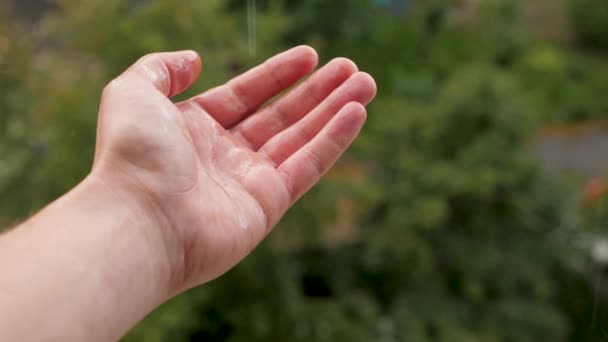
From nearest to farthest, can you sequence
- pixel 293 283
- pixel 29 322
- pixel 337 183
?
pixel 29 322 → pixel 293 283 → pixel 337 183

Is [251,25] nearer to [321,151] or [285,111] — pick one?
[285,111]

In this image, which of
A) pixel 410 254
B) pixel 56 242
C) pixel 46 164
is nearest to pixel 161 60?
pixel 56 242

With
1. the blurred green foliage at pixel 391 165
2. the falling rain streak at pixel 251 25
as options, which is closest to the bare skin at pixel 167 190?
the blurred green foliage at pixel 391 165

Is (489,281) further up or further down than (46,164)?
further down

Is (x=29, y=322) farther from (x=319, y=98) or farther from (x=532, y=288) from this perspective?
(x=532, y=288)

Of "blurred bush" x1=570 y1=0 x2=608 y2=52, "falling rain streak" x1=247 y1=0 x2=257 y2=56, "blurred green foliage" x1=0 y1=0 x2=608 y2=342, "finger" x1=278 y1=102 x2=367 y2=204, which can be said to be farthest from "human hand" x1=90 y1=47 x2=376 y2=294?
"blurred bush" x1=570 y1=0 x2=608 y2=52

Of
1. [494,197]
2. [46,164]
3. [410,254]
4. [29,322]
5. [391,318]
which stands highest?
[29,322]

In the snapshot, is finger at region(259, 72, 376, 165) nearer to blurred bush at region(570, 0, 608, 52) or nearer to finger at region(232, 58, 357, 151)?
finger at region(232, 58, 357, 151)
